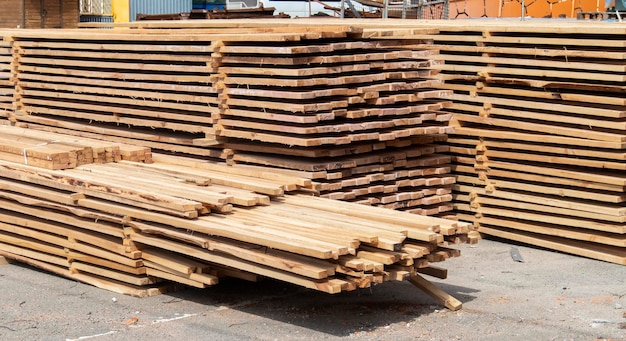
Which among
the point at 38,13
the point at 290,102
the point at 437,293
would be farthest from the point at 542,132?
the point at 38,13

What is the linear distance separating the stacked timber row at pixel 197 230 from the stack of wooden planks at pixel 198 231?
0.04 feet

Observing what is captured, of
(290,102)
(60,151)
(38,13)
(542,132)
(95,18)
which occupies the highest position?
(38,13)

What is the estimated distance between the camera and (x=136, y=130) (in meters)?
11.8

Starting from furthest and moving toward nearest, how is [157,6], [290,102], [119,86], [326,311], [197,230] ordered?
1. [157,6]
2. [119,86]
3. [290,102]
4. [326,311]
5. [197,230]

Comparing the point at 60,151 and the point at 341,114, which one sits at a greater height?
the point at 341,114

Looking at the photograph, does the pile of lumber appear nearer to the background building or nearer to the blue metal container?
the background building

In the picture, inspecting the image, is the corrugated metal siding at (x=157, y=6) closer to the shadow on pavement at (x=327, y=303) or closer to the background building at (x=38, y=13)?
the background building at (x=38, y=13)

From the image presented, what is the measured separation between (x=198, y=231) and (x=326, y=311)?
128 centimetres

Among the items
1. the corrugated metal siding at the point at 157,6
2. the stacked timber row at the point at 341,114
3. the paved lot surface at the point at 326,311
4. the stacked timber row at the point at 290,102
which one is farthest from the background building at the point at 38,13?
the paved lot surface at the point at 326,311

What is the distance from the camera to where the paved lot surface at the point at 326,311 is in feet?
25.2

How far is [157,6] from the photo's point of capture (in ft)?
114

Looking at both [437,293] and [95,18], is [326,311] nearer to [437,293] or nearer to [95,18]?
[437,293]

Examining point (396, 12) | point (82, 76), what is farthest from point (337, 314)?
point (396, 12)

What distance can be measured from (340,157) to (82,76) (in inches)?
153
